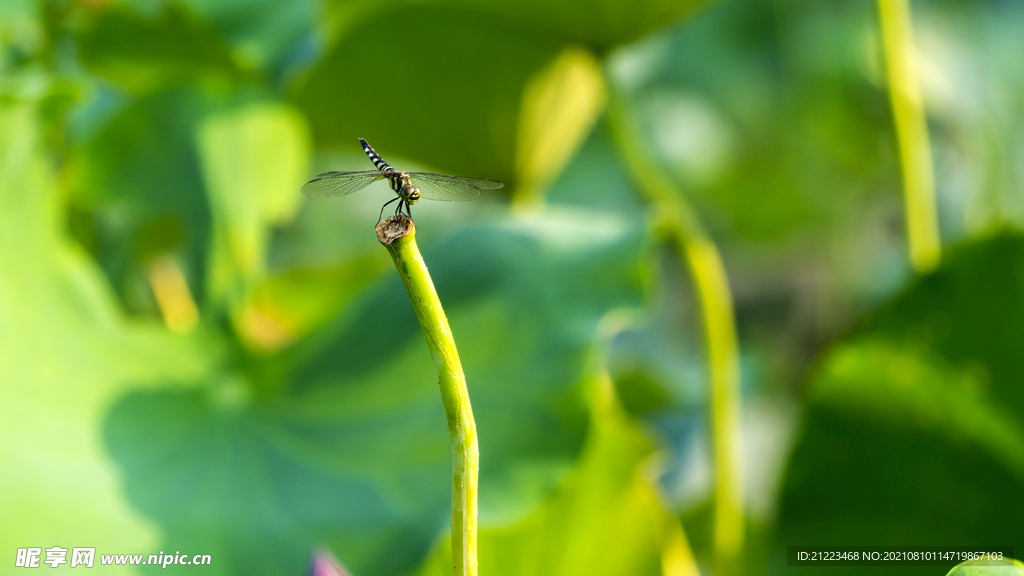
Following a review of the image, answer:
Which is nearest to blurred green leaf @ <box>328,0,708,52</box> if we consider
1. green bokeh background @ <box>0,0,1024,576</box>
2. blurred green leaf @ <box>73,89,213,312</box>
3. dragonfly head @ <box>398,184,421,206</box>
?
green bokeh background @ <box>0,0,1024,576</box>

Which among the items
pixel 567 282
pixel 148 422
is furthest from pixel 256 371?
pixel 567 282

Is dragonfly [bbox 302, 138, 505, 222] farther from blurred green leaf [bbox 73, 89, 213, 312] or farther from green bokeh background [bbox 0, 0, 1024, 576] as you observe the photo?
blurred green leaf [bbox 73, 89, 213, 312]

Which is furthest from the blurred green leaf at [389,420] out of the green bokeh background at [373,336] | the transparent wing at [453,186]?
the transparent wing at [453,186]

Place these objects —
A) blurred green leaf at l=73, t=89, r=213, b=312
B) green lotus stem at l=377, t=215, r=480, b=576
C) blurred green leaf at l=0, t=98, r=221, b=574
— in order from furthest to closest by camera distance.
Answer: blurred green leaf at l=73, t=89, r=213, b=312 < blurred green leaf at l=0, t=98, r=221, b=574 < green lotus stem at l=377, t=215, r=480, b=576

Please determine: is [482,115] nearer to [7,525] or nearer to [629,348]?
[7,525]

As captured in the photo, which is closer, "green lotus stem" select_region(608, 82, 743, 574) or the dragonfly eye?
the dragonfly eye

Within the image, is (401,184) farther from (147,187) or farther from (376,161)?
(147,187)

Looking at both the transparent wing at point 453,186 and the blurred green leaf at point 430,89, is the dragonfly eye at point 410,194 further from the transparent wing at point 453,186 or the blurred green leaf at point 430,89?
the blurred green leaf at point 430,89
